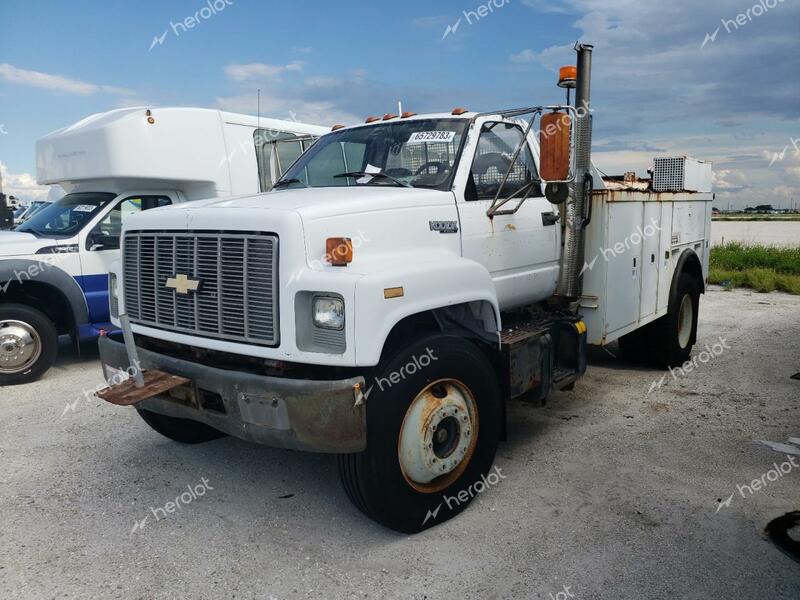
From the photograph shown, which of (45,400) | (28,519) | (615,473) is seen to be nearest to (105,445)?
(28,519)

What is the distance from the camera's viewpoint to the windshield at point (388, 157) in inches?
173

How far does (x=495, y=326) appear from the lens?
407cm

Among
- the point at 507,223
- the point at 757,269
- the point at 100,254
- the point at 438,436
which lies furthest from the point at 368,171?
the point at 757,269

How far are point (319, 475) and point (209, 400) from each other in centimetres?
116

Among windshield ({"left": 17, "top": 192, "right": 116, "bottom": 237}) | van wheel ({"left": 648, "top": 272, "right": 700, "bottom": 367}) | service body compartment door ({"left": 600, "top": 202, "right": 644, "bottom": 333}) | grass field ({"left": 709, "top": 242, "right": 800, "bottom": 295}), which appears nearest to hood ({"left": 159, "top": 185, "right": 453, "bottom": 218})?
service body compartment door ({"left": 600, "top": 202, "right": 644, "bottom": 333})

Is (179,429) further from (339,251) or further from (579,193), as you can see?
(579,193)

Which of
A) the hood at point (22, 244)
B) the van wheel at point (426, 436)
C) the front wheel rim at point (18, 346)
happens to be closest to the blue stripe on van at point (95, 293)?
the hood at point (22, 244)

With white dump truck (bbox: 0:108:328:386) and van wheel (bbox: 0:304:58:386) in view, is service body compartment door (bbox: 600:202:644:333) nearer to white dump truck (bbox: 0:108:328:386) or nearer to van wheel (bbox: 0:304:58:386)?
white dump truck (bbox: 0:108:328:386)

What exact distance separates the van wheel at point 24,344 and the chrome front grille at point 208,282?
3.54m

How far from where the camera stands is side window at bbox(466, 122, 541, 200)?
174 inches

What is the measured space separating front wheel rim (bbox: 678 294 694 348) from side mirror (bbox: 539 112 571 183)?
387 cm

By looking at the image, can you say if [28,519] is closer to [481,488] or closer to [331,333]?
[331,333]

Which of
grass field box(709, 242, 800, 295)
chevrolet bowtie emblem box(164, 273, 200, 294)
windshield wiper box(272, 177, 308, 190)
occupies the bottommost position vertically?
grass field box(709, 242, 800, 295)

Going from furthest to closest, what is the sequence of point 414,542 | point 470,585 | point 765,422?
1. point 765,422
2. point 414,542
3. point 470,585
